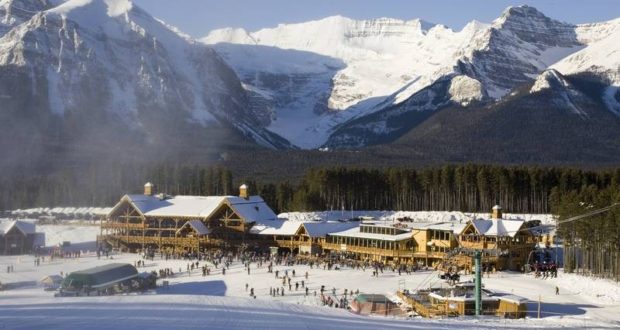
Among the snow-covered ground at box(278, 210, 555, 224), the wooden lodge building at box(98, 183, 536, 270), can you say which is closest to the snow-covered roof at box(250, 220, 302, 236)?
the wooden lodge building at box(98, 183, 536, 270)

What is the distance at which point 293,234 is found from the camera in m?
83.8

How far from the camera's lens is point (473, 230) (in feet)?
245

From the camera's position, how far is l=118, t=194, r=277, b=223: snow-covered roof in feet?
290

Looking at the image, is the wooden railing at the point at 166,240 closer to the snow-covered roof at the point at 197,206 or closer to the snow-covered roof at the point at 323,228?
the snow-covered roof at the point at 197,206

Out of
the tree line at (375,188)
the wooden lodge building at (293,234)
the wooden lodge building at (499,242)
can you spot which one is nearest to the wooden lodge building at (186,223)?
the wooden lodge building at (293,234)

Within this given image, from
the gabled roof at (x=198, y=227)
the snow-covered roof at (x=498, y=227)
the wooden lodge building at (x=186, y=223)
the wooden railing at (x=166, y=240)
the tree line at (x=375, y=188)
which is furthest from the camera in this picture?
the tree line at (x=375, y=188)

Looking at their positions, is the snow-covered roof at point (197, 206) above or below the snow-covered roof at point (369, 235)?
above

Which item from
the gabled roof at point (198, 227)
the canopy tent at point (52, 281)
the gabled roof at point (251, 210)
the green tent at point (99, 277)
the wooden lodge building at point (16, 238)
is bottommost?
the canopy tent at point (52, 281)

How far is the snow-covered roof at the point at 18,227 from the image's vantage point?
84.1 metres

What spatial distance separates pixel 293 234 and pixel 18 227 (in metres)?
28.0

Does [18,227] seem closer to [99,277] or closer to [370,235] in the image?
[99,277]

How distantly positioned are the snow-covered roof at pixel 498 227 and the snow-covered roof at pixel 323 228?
15451mm

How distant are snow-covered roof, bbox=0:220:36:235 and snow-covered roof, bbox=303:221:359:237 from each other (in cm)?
2855

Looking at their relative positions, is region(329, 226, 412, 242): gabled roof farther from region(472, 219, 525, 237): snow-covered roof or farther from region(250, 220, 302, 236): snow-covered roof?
region(472, 219, 525, 237): snow-covered roof
